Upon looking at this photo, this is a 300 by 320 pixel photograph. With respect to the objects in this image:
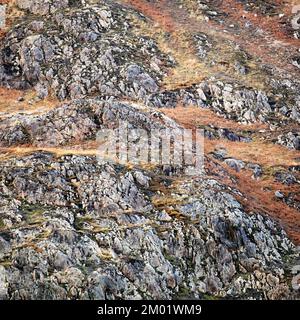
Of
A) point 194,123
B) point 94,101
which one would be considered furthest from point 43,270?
point 194,123

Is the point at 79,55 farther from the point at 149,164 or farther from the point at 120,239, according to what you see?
the point at 120,239

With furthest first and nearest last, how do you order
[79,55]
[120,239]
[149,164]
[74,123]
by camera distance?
1. [79,55]
2. [74,123]
3. [149,164]
4. [120,239]

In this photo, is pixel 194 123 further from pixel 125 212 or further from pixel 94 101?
pixel 125 212

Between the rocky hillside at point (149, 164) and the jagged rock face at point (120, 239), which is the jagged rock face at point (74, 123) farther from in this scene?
the jagged rock face at point (120, 239)

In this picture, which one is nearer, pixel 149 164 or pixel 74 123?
pixel 149 164

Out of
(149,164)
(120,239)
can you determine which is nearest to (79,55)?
(149,164)
